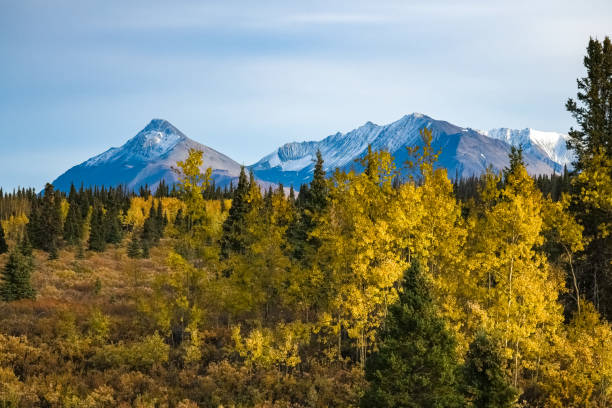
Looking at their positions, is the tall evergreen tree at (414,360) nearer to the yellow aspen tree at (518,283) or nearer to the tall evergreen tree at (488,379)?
the tall evergreen tree at (488,379)

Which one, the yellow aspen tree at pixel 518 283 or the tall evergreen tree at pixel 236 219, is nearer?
the yellow aspen tree at pixel 518 283

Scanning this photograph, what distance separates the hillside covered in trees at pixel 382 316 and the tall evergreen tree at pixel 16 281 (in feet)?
6.10

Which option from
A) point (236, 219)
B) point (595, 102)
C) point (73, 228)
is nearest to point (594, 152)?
point (595, 102)

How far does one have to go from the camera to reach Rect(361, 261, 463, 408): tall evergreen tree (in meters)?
14.4

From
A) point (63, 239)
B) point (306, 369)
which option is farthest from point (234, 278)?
point (63, 239)

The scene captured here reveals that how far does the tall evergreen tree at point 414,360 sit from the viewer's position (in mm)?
14430

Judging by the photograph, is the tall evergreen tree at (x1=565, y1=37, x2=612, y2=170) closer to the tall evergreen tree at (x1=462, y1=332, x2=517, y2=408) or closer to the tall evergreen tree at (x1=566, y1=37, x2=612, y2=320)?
the tall evergreen tree at (x1=566, y1=37, x2=612, y2=320)

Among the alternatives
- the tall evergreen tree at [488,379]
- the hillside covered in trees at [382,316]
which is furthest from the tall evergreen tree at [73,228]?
the tall evergreen tree at [488,379]

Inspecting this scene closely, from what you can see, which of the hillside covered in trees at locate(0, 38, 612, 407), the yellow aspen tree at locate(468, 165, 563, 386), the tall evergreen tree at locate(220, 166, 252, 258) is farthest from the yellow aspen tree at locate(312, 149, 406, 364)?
the tall evergreen tree at locate(220, 166, 252, 258)

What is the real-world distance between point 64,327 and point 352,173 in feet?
61.5

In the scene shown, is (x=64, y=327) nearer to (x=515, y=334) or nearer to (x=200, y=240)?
(x=200, y=240)

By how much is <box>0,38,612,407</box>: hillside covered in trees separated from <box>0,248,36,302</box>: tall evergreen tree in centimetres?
186

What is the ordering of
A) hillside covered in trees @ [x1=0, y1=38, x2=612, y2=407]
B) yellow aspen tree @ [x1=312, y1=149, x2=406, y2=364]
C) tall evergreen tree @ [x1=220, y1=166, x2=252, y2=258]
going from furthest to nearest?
tall evergreen tree @ [x1=220, y1=166, x2=252, y2=258] < yellow aspen tree @ [x1=312, y1=149, x2=406, y2=364] < hillside covered in trees @ [x1=0, y1=38, x2=612, y2=407]

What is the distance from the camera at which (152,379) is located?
65.2ft
